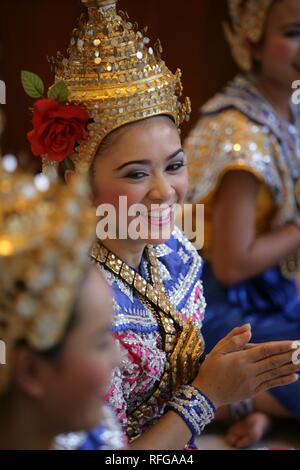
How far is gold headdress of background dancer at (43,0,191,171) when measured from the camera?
5.20ft

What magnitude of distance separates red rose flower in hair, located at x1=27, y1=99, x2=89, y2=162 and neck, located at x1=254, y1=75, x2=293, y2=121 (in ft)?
3.59

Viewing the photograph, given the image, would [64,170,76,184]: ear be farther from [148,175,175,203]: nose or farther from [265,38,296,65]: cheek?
[265,38,296,65]: cheek

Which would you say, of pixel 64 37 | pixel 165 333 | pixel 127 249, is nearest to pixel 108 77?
pixel 127 249

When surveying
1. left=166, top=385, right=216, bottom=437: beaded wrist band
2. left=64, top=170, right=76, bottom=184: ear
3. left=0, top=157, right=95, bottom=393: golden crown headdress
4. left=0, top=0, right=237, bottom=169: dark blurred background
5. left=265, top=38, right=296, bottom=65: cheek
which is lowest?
left=166, top=385, right=216, bottom=437: beaded wrist band

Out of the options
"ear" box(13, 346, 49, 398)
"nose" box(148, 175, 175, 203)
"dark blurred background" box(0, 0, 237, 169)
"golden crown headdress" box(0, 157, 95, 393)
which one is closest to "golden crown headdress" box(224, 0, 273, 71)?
"dark blurred background" box(0, 0, 237, 169)

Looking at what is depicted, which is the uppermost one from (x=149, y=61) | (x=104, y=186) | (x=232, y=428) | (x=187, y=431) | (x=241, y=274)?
(x=149, y=61)

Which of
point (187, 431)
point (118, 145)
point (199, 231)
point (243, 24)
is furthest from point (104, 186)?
point (243, 24)

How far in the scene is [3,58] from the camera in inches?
152

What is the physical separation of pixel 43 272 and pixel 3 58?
2.90 metres

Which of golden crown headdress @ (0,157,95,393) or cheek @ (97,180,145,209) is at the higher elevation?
cheek @ (97,180,145,209)

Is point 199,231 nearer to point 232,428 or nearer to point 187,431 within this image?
point 232,428

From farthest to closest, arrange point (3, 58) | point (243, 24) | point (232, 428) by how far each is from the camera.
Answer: point (3, 58) < point (243, 24) < point (232, 428)

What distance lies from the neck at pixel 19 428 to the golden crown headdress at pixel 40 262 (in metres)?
0.04

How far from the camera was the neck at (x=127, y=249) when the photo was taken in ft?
5.43
